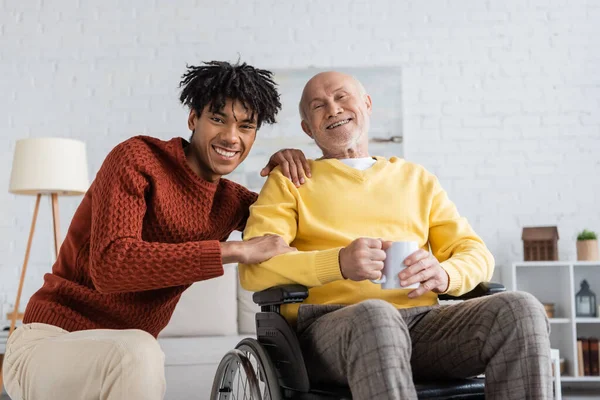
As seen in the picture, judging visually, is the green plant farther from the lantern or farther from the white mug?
the white mug

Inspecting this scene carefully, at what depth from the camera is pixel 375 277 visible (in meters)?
1.53

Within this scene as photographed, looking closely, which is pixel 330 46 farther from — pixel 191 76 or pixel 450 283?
pixel 450 283

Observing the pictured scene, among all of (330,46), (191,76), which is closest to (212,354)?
(191,76)

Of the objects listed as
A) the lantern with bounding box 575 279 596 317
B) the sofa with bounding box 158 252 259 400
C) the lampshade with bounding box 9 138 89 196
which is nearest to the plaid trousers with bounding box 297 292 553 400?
→ the sofa with bounding box 158 252 259 400

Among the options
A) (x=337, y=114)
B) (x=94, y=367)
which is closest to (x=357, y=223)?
(x=337, y=114)

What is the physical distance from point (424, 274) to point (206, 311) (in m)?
2.05

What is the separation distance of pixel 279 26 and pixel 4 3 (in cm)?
170

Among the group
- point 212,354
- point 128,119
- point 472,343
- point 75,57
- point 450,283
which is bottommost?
point 212,354

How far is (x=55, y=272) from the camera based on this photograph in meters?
1.91

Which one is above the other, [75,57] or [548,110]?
[75,57]

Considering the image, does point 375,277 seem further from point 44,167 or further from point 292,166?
point 44,167

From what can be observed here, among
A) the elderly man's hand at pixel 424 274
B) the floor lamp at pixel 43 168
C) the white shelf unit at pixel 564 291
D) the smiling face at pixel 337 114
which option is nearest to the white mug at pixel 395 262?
the elderly man's hand at pixel 424 274

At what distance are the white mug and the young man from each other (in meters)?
0.33

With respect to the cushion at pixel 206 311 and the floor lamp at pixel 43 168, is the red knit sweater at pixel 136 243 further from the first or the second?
the floor lamp at pixel 43 168
